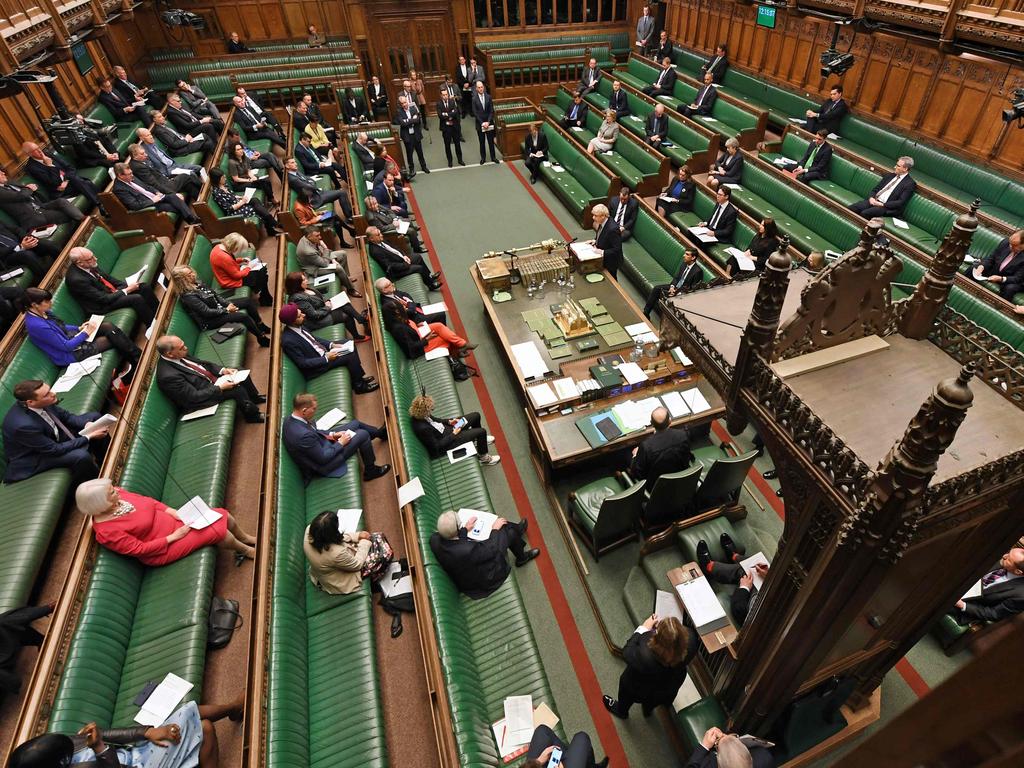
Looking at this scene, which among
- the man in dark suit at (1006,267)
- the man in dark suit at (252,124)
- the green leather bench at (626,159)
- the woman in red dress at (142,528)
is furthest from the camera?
the man in dark suit at (252,124)

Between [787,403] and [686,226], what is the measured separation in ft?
21.6

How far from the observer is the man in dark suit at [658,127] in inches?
423

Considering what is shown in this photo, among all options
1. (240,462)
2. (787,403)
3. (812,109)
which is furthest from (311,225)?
(812,109)

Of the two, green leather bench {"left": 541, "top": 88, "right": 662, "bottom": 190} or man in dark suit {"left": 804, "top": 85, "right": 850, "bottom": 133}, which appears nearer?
man in dark suit {"left": 804, "top": 85, "right": 850, "bottom": 133}

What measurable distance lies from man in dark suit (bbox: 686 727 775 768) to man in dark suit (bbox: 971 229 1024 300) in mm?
5736

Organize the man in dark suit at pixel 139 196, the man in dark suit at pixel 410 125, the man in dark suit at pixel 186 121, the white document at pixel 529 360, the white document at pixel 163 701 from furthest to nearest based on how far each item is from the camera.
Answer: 1. the man in dark suit at pixel 410 125
2. the man in dark suit at pixel 186 121
3. the man in dark suit at pixel 139 196
4. the white document at pixel 529 360
5. the white document at pixel 163 701

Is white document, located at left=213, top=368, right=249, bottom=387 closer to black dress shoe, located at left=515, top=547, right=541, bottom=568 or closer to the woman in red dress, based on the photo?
A: the woman in red dress

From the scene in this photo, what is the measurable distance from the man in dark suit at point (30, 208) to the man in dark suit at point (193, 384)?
3095 mm

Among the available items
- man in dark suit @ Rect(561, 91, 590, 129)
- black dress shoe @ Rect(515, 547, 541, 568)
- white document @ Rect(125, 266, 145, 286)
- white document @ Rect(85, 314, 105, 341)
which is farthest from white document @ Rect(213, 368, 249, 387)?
man in dark suit @ Rect(561, 91, 590, 129)

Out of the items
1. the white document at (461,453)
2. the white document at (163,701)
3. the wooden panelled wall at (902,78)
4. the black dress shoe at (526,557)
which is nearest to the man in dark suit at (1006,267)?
the wooden panelled wall at (902,78)

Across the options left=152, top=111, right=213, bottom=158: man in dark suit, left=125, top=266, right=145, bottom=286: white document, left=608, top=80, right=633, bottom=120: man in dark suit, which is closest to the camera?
left=125, top=266, right=145, bottom=286: white document

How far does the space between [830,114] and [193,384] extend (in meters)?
10.8

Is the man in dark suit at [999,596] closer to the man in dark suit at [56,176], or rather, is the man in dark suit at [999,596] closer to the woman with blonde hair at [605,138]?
the woman with blonde hair at [605,138]

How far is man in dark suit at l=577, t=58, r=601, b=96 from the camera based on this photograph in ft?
43.8
